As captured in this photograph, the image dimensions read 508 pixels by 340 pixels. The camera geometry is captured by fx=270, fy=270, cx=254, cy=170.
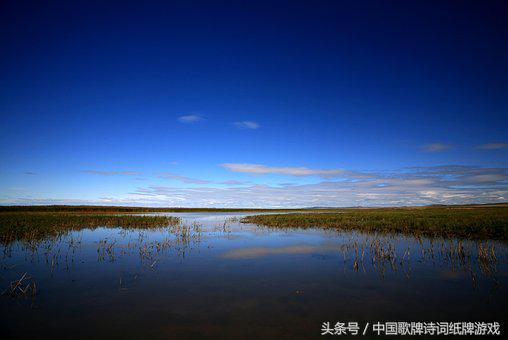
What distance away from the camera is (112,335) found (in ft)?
19.1

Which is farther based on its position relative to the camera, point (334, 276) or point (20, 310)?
point (334, 276)

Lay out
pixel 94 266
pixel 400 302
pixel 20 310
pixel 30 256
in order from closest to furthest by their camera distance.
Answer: pixel 20 310 → pixel 400 302 → pixel 94 266 → pixel 30 256

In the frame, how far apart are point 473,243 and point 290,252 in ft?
37.1

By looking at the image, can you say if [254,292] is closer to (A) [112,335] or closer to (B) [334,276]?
(B) [334,276]

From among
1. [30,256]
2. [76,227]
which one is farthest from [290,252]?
[76,227]

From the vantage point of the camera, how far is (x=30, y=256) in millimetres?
13578

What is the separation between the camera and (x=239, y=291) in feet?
28.3

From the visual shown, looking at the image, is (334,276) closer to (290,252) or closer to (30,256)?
(290,252)

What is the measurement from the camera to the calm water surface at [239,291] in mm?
6324

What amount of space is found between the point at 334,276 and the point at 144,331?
6.93 metres

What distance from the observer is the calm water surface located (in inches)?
249

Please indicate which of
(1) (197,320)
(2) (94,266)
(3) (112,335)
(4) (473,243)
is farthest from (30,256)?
(4) (473,243)

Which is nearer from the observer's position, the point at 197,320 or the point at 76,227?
the point at 197,320

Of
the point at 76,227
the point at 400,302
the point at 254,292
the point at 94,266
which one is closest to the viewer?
the point at 400,302
